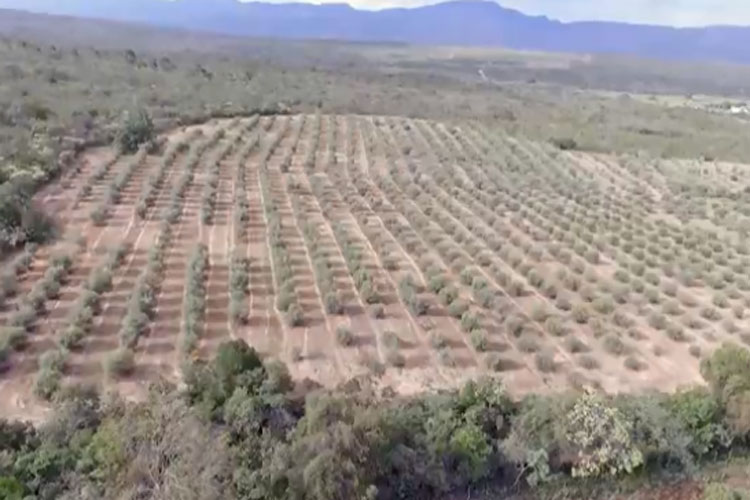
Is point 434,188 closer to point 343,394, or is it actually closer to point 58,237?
point 58,237

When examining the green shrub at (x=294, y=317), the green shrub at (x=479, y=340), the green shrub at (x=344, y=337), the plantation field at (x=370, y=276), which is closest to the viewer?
the plantation field at (x=370, y=276)

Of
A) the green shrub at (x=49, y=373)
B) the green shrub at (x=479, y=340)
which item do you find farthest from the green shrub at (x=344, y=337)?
the green shrub at (x=49, y=373)

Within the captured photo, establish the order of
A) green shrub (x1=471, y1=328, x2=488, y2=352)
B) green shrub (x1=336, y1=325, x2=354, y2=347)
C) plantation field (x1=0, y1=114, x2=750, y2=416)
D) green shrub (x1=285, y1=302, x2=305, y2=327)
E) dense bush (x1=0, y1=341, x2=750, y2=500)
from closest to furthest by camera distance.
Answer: dense bush (x1=0, y1=341, x2=750, y2=500), plantation field (x1=0, y1=114, x2=750, y2=416), green shrub (x1=336, y1=325, x2=354, y2=347), green shrub (x1=471, y1=328, x2=488, y2=352), green shrub (x1=285, y1=302, x2=305, y2=327)

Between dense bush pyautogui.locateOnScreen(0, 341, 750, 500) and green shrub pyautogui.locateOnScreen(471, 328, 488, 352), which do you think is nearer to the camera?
dense bush pyautogui.locateOnScreen(0, 341, 750, 500)

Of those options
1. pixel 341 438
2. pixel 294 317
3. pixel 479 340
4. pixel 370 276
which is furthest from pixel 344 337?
pixel 341 438

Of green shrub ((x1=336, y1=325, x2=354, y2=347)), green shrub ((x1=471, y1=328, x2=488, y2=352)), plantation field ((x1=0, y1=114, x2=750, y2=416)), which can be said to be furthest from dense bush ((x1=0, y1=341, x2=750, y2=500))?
green shrub ((x1=471, y1=328, x2=488, y2=352))

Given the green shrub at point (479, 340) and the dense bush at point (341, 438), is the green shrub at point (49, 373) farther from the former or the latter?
the green shrub at point (479, 340)

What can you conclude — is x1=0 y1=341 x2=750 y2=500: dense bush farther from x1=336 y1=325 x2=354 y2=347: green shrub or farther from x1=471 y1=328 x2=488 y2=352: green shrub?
x1=471 y1=328 x2=488 y2=352: green shrub

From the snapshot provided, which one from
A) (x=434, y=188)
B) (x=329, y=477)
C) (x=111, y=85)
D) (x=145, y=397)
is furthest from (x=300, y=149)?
(x=329, y=477)

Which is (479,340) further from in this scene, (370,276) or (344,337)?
(370,276)
